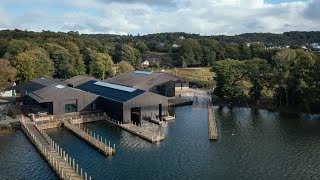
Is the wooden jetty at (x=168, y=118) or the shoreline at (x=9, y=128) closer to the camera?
the shoreline at (x=9, y=128)

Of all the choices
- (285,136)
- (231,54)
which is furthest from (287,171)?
(231,54)

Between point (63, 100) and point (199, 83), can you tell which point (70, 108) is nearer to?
point (63, 100)

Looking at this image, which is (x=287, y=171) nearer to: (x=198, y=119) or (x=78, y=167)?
(x=78, y=167)

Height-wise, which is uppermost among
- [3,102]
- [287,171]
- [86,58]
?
[86,58]

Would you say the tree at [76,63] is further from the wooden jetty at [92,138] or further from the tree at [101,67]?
the wooden jetty at [92,138]

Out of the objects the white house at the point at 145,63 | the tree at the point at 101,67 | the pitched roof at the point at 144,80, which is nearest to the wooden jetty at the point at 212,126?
the pitched roof at the point at 144,80

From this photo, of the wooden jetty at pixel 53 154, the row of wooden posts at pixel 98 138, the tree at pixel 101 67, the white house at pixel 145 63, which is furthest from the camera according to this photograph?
the white house at pixel 145 63
